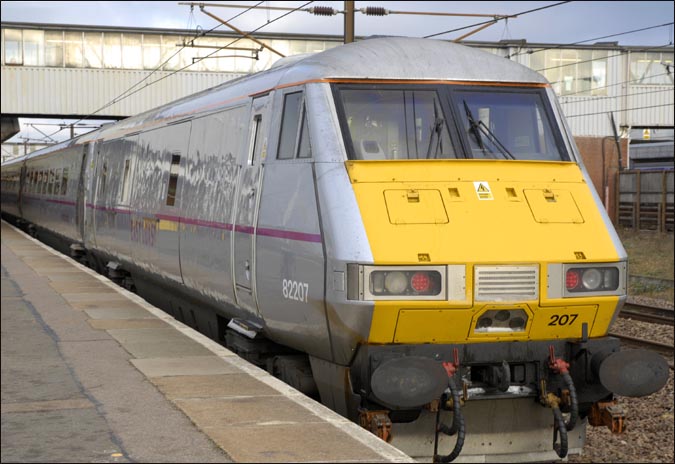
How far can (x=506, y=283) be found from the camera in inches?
261

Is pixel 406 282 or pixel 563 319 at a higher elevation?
pixel 406 282

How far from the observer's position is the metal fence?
34844 mm

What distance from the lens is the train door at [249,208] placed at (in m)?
8.23

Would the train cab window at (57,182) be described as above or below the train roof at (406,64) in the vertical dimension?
below

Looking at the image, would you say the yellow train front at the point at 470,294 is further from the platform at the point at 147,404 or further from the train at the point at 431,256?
the platform at the point at 147,404

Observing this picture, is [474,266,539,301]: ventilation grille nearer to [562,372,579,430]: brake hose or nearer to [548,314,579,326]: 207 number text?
[548,314,579,326]: 207 number text

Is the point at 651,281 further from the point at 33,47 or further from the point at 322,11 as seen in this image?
the point at 33,47

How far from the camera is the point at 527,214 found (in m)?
6.88

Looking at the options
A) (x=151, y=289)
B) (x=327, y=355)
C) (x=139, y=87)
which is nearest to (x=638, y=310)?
(x=151, y=289)

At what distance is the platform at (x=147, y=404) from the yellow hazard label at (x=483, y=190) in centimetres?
187

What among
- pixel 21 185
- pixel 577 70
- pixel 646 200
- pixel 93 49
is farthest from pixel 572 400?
pixel 577 70

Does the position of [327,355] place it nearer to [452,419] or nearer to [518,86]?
[452,419]

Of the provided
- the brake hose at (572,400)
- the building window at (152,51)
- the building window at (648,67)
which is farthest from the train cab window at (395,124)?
the building window at (648,67)

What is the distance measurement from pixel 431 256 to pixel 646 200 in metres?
32.7
